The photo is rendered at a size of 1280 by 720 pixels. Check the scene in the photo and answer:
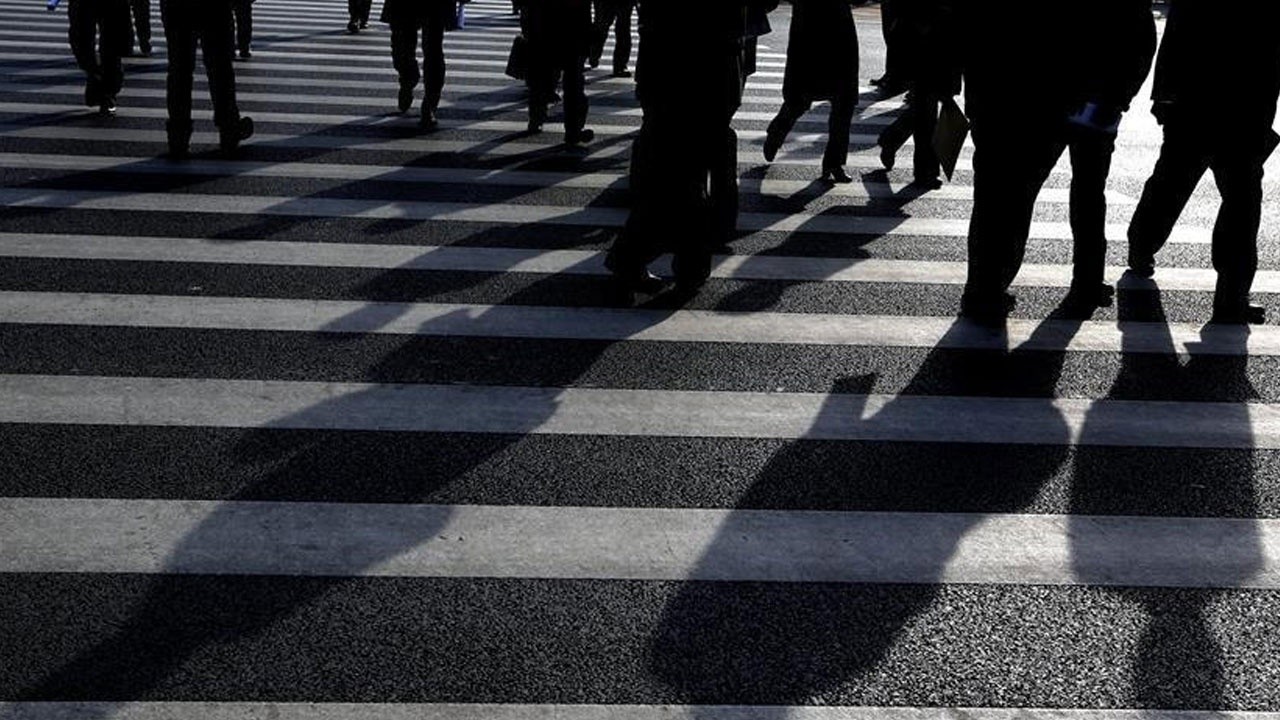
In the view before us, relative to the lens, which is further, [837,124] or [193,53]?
[837,124]

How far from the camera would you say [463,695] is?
3.67 meters

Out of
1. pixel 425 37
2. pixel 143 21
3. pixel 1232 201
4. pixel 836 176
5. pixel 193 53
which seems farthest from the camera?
pixel 143 21

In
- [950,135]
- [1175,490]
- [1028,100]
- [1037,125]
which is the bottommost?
[1175,490]

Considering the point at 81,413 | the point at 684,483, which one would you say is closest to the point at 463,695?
the point at 684,483

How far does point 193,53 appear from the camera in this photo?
10.9 meters

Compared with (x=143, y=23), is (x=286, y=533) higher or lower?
higher

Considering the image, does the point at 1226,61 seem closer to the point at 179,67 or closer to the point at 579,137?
the point at 579,137

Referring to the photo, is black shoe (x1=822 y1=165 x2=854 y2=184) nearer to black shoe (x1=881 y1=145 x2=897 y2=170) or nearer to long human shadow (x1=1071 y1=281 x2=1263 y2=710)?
black shoe (x1=881 y1=145 x2=897 y2=170)

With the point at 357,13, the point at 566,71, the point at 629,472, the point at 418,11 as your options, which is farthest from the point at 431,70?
the point at 357,13

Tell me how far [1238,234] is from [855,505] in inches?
132

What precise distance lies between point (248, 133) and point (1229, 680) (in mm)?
8722

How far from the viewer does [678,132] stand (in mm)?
7652

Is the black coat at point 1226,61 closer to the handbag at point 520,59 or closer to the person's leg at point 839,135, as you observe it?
the person's leg at point 839,135

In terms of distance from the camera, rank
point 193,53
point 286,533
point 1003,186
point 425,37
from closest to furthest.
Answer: point 286,533
point 1003,186
point 193,53
point 425,37
